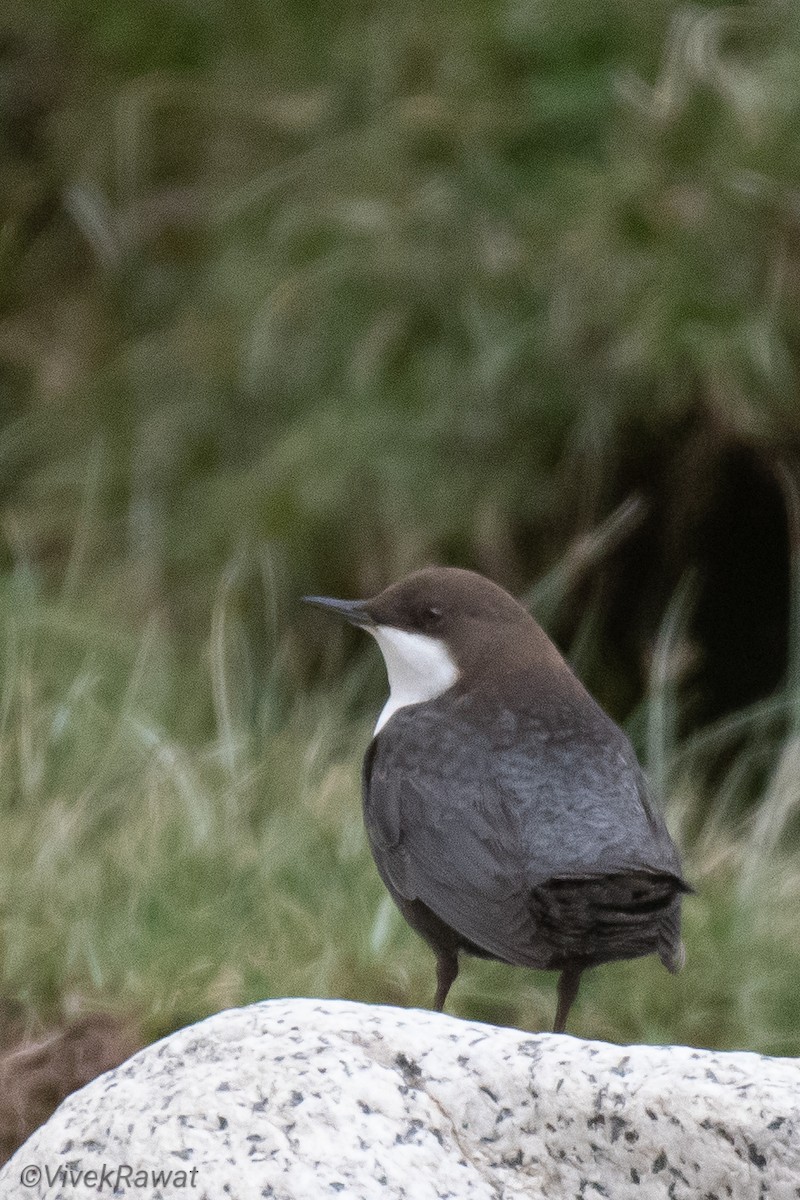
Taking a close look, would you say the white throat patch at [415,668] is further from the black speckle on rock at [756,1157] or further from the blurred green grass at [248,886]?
the black speckle on rock at [756,1157]

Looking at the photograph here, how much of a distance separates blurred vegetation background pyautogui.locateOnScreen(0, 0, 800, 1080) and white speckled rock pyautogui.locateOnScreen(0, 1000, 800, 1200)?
177cm

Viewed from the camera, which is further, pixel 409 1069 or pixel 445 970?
pixel 445 970

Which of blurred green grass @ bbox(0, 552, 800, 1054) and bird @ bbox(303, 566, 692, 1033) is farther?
blurred green grass @ bbox(0, 552, 800, 1054)

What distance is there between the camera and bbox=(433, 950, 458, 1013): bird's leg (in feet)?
10.7

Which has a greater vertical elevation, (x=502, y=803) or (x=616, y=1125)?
(x=616, y=1125)

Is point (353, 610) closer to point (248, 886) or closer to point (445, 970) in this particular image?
point (248, 886)

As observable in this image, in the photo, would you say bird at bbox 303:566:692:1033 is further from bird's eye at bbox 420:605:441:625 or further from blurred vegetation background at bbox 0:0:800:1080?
blurred vegetation background at bbox 0:0:800:1080

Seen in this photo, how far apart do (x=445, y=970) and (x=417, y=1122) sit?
3.31 ft

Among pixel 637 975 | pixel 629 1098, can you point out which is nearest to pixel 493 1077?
pixel 629 1098

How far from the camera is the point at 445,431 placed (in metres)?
5.36

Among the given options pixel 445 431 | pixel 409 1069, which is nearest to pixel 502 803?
pixel 409 1069

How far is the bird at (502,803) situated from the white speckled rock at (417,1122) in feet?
1.76

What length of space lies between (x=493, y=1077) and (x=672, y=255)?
11.0ft

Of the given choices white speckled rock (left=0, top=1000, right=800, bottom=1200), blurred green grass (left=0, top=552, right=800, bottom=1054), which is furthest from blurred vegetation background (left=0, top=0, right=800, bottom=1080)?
white speckled rock (left=0, top=1000, right=800, bottom=1200)
